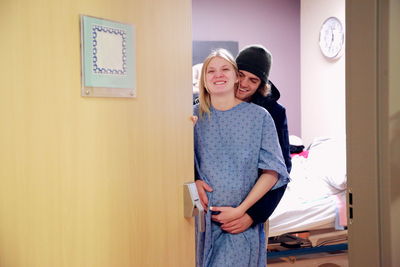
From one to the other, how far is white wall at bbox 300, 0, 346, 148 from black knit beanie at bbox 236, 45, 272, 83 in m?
2.42

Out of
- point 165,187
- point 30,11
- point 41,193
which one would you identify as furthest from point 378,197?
point 30,11

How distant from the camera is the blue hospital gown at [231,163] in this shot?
160 centimetres

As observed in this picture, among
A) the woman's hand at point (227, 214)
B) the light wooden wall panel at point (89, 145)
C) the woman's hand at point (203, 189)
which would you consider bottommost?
the woman's hand at point (227, 214)

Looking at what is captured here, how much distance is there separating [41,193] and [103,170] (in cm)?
16

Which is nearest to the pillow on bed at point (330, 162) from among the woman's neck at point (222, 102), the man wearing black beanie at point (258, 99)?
the man wearing black beanie at point (258, 99)

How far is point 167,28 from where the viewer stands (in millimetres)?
1056

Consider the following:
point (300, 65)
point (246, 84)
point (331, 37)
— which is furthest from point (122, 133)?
point (300, 65)

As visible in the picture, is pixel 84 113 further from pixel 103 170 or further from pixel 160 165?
pixel 160 165

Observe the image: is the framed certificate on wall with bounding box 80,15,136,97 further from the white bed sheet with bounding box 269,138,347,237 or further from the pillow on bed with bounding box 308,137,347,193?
the pillow on bed with bounding box 308,137,347,193

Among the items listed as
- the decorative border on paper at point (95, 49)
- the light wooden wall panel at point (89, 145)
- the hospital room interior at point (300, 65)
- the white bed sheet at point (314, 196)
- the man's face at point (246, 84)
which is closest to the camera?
the light wooden wall panel at point (89, 145)

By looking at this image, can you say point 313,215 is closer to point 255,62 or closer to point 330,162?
point 330,162

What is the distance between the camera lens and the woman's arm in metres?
1.60

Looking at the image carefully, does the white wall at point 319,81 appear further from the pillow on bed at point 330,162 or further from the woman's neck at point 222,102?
the woman's neck at point 222,102

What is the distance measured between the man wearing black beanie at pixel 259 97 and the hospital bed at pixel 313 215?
862 mm
